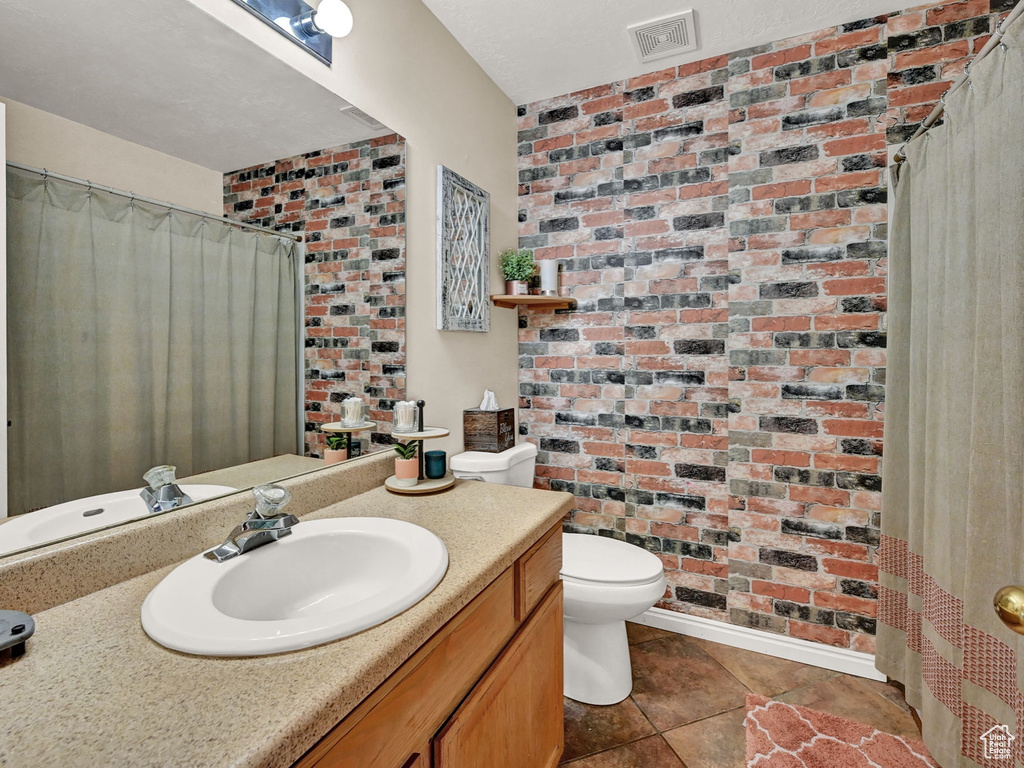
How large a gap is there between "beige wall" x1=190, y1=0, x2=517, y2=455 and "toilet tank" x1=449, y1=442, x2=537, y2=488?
0.27 ft

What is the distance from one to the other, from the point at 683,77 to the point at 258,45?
178 cm

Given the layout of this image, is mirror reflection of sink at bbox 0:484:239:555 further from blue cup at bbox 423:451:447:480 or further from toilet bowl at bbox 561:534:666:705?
toilet bowl at bbox 561:534:666:705

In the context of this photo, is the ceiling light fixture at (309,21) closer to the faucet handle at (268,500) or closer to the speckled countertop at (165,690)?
the faucet handle at (268,500)

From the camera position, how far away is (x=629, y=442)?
7.58 feet

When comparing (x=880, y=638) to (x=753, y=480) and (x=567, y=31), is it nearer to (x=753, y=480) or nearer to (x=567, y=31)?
(x=753, y=480)

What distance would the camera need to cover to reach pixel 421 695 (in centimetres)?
78

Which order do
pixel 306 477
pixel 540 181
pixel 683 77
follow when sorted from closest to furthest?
pixel 306 477 < pixel 683 77 < pixel 540 181

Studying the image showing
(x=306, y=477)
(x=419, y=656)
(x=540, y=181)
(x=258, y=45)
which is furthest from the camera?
(x=540, y=181)

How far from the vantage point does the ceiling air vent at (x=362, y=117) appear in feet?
4.65

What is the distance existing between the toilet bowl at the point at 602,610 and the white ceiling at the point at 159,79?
1.59m

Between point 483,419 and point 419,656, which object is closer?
point 419,656

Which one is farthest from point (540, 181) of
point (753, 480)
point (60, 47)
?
point (60, 47)
